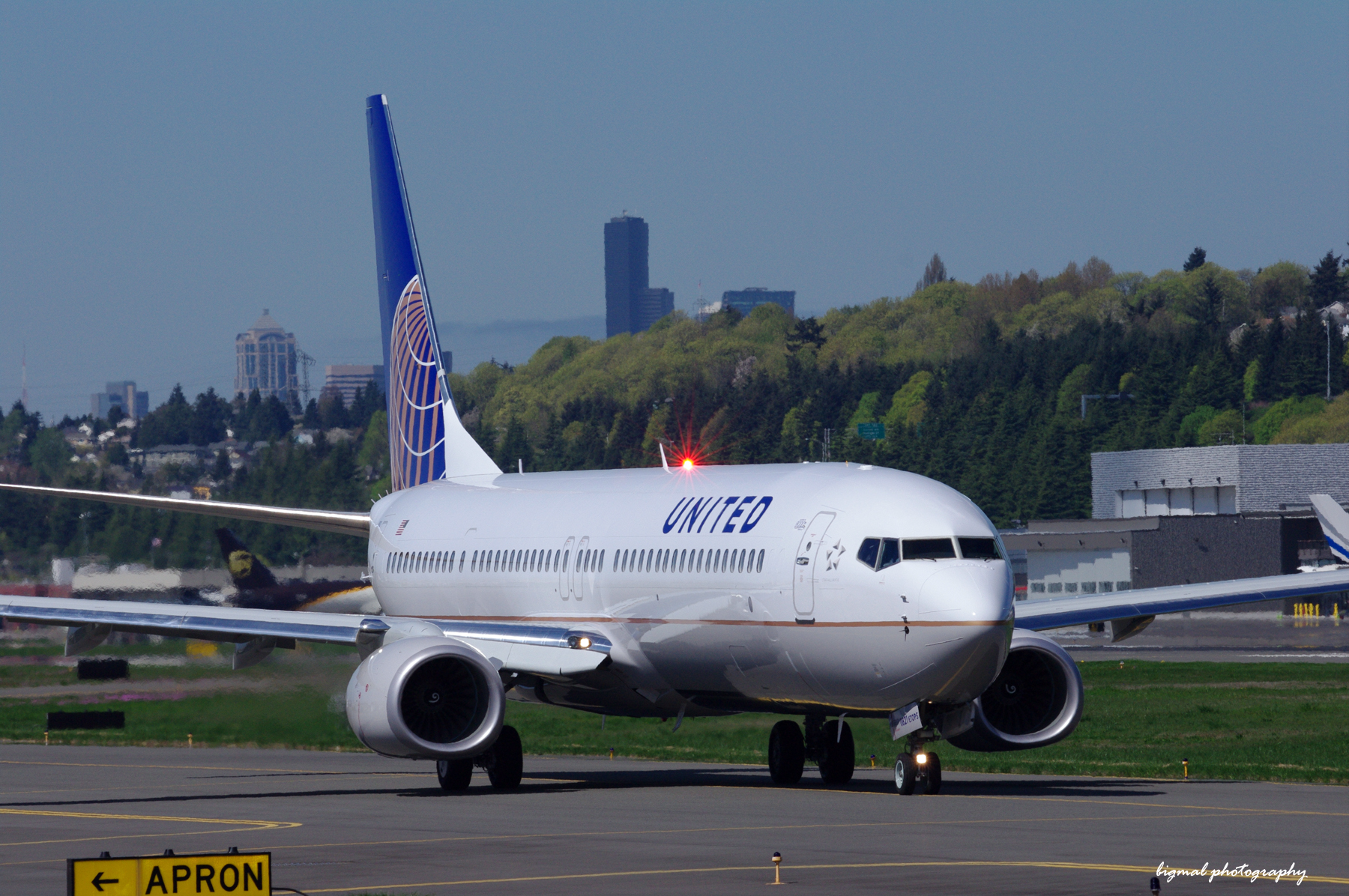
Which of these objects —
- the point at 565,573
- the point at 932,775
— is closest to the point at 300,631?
the point at 565,573

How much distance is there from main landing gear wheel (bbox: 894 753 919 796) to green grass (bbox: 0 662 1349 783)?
6.45 m

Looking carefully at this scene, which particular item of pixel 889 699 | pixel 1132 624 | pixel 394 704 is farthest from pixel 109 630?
pixel 1132 624

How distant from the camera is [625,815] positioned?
83.8 ft

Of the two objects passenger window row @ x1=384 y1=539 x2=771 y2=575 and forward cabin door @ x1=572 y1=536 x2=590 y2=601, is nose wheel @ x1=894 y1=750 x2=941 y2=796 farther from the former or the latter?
forward cabin door @ x1=572 y1=536 x2=590 y2=601

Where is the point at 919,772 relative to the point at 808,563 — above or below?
below

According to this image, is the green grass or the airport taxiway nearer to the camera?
the airport taxiway

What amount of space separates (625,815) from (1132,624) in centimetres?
980

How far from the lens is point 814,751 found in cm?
3053

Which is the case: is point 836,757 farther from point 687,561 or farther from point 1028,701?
point 687,561

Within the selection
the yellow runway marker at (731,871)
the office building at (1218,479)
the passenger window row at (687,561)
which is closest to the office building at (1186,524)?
Result: the office building at (1218,479)

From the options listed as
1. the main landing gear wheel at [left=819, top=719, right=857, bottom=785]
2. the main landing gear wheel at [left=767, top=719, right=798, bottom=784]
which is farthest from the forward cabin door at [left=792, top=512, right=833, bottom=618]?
the main landing gear wheel at [left=767, top=719, right=798, bottom=784]

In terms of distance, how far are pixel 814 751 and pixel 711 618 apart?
3510 mm

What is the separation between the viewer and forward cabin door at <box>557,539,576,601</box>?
31.9 meters

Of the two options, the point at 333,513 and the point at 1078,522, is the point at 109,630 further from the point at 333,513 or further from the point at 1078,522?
the point at 1078,522
